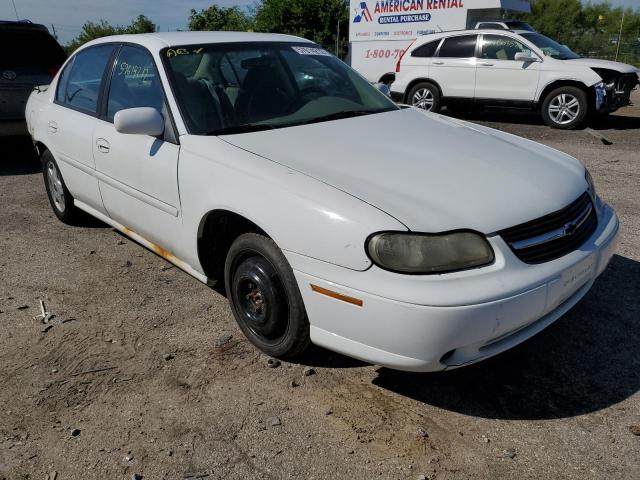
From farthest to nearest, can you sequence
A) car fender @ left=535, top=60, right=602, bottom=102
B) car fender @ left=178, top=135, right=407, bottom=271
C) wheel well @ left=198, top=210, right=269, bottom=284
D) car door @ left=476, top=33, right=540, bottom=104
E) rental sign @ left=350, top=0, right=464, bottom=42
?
rental sign @ left=350, top=0, right=464, bottom=42
car door @ left=476, top=33, right=540, bottom=104
car fender @ left=535, top=60, right=602, bottom=102
wheel well @ left=198, top=210, right=269, bottom=284
car fender @ left=178, top=135, right=407, bottom=271

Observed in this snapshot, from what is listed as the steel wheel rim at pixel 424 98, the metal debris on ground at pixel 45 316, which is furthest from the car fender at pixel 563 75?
the metal debris on ground at pixel 45 316

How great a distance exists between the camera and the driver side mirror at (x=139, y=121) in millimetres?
3127

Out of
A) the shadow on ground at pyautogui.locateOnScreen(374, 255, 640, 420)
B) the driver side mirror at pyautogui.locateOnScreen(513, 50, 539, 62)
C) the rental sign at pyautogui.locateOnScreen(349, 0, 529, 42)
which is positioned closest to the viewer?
the shadow on ground at pyautogui.locateOnScreen(374, 255, 640, 420)

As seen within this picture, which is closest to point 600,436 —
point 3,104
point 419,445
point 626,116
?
point 419,445

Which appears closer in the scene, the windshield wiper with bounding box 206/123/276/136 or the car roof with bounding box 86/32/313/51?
the windshield wiper with bounding box 206/123/276/136

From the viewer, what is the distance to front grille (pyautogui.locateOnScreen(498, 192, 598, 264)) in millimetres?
2445

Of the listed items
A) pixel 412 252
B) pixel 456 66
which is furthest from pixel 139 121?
pixel 456 66

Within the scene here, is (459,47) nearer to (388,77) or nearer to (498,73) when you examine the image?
(498,73)

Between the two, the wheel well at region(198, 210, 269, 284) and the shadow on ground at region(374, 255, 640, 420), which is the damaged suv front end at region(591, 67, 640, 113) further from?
the wheel well at region(198, 210, 269, 284)

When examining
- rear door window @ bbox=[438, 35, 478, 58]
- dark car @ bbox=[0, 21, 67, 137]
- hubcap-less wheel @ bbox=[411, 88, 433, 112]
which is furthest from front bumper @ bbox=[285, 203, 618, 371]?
hubcap-less wheel @ bbox=[411, 88, 433, 112]

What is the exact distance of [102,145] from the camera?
12.6 ft

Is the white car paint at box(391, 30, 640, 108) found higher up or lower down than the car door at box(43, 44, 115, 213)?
lower down

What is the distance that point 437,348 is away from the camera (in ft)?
7.54

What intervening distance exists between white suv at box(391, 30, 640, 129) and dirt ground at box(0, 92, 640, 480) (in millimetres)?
6542
